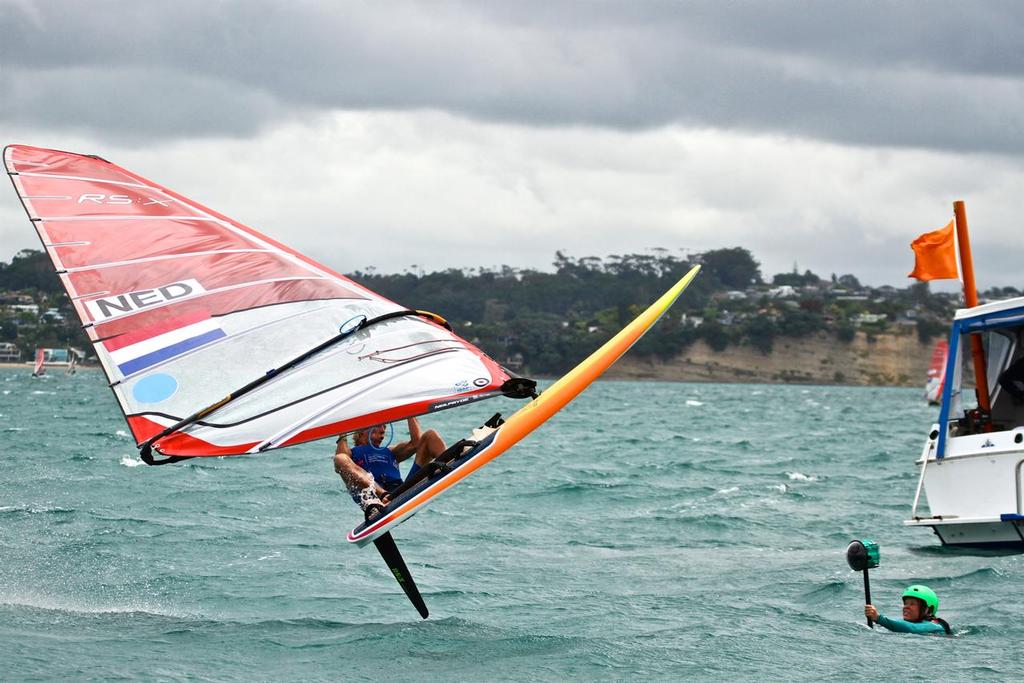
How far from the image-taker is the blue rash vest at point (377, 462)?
31.0 ft

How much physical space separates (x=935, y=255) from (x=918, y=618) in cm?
463

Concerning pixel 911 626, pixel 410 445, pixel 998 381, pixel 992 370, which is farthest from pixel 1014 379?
pixel 410 445

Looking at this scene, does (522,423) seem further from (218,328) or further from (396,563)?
(218,328)

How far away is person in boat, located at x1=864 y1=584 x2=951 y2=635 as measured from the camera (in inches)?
422

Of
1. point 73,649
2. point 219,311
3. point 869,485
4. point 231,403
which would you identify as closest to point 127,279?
point 219,311

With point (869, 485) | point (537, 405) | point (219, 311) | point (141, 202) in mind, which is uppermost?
point (141, 202)

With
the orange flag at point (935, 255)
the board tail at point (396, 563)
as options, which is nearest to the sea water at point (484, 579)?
the board tail at point (396, 563)

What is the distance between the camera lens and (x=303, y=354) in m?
9.21

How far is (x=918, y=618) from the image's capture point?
10781mm

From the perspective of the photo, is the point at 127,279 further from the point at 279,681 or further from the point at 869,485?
the point at 869,485

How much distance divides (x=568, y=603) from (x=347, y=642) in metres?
2.52

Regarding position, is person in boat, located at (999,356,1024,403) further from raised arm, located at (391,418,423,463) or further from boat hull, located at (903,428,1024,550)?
raised arm, located at (391,418,423,463)

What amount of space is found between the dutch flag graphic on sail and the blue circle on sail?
10 centimetres

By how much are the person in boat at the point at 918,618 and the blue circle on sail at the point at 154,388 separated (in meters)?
5.71
